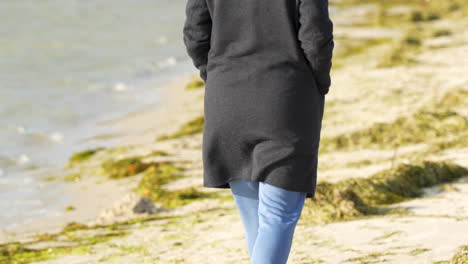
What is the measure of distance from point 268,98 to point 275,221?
545 mm

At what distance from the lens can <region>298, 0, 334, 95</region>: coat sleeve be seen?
3119 mm

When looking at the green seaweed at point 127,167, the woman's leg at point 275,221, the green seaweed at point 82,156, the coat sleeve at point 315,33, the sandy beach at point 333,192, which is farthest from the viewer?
the green seaweed at point 82,156

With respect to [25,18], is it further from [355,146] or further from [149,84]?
[355,146]

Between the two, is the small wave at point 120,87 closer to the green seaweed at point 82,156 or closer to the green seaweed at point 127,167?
the green seaweed at point 82,156

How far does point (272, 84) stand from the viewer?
322cm

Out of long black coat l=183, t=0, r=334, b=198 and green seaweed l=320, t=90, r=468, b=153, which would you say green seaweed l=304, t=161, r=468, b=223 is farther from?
long black coat l=183, t=0, r=334, b=198

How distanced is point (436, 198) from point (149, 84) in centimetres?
1186

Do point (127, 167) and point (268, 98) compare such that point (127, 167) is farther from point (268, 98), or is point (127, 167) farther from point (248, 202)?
point (268, 98)

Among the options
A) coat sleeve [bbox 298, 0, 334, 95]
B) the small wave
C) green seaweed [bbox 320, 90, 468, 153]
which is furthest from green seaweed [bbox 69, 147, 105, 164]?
coat sleeve [bbox 298, 0, 334, 95]

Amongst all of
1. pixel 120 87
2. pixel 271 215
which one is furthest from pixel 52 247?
pixel 120 87

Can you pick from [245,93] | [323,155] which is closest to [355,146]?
[323,155]

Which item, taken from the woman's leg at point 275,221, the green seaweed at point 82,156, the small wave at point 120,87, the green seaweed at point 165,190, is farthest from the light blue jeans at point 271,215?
the small wave at point 120,87

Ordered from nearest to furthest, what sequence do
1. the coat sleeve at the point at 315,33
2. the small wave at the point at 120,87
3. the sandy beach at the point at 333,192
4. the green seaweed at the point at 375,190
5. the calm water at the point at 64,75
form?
the coat sleeve at the point at 315,33
the sandy beach at the point at 333,192
the green seaweed at the point at 375,190
the calm water at the point at 64,75
the small wave at the point at 120,87

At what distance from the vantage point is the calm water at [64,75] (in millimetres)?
10328
